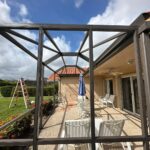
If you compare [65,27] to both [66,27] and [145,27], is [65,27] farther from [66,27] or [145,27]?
[145,27]

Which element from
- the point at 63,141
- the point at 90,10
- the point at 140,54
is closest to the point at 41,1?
the point at 90,10

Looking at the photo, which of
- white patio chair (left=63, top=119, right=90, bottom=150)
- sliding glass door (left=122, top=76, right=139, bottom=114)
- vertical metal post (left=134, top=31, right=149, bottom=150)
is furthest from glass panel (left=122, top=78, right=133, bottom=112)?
vertical metal post (left=134, top=31, right=149, bottom=150)

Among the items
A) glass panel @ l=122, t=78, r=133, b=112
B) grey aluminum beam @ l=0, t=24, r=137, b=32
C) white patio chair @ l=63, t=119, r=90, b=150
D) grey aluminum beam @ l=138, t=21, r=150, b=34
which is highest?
grey aluminum beam @ l=0, t=24, r=137, b=32

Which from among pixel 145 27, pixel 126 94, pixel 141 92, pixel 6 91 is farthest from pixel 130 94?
pixel 6 91

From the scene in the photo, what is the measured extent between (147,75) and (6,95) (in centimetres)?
2589

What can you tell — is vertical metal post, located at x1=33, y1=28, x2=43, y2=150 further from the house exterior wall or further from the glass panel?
the house exterior wall

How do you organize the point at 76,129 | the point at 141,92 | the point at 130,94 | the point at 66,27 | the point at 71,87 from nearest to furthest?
the point at 141,92 → the point at 66,27 → the point at 76,129 → the point at 130,94 → the point at 71,87

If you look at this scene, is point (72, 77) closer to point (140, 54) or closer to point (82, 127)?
point (82, 127)

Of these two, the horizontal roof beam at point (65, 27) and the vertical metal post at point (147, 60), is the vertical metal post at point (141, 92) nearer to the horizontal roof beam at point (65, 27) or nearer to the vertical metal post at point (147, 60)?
the vertical metal post at point (147, 60)

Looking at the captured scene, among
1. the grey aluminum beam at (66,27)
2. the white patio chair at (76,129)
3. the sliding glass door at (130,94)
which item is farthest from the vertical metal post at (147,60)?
the sliding glass door at (130,94)

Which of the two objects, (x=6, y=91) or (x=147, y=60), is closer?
Result: (x=147, y=60)

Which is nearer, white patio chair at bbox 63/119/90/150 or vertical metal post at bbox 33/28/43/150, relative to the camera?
vertical metal post at bbox 33/28/43/150

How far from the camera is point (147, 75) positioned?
212cm

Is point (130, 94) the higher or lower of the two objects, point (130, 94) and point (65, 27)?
the lower
